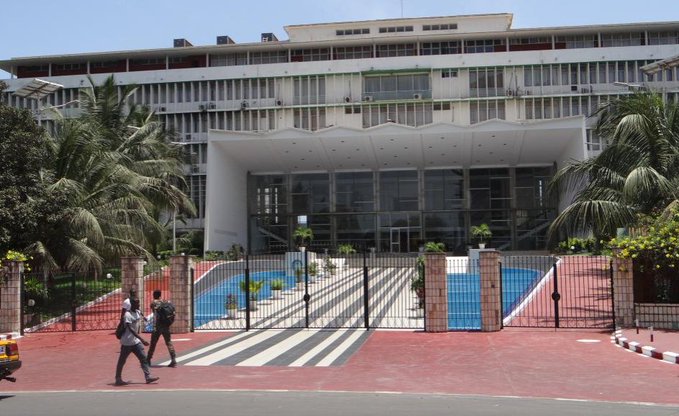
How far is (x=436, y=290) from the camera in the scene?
19.2 m

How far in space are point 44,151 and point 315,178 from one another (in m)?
36.7

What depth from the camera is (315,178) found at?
2387 inches

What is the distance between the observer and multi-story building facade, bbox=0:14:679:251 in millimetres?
54719

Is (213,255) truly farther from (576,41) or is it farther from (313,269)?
(576,41)

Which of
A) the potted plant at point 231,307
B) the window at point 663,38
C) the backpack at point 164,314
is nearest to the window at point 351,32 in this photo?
the window at point 663,38

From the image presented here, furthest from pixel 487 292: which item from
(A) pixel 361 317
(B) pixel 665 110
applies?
(B) pixel 665 110

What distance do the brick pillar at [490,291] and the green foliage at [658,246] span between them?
3.44 m

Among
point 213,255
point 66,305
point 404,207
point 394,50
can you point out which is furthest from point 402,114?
point 66,305

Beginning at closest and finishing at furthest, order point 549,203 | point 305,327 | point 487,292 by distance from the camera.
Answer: point 487,292, point 305,327, point 549,203

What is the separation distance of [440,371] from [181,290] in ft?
32.8

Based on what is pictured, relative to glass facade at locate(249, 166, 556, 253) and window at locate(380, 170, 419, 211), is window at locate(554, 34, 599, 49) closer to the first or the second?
glass facade at locate(249, 166, 556, 253)

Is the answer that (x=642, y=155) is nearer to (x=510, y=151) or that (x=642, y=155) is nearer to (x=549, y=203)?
(x=510, y=151)

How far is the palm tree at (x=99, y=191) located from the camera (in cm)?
2492

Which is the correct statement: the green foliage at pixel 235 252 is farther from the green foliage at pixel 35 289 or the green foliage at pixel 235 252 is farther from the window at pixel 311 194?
the green foliage at pixel 35 289
